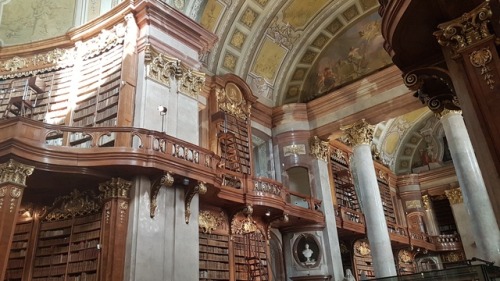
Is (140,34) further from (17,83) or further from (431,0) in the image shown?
(431,0)

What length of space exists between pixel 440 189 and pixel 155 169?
1530 centimetres

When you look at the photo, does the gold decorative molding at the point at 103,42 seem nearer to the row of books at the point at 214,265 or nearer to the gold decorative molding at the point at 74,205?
the gold decorative molding at the point at 74,205

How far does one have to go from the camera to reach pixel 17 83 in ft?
Result: 31.9

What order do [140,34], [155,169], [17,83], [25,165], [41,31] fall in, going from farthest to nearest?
1. [41,31]
2. [17,83]
3. [140,34]
4. [155,169]
5. [25,165]

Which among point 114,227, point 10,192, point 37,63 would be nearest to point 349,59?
point 37,63

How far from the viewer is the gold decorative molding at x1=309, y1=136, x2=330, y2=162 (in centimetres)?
1335

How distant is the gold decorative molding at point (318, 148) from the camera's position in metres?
13.4

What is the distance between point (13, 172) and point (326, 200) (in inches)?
348

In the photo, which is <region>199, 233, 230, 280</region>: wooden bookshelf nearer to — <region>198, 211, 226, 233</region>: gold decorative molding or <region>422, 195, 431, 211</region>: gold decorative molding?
<region>198, 211, 226, 233</region>: gold decorative molding

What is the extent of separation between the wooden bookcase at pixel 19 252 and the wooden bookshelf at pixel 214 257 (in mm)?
3419

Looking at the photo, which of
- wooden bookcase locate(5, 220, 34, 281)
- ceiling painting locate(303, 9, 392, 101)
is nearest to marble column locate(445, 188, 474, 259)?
ceiling painting locate(303, 9, 392, 101)

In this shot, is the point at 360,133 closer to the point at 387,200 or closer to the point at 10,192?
the point at 387,200

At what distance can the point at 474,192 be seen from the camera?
911 cm

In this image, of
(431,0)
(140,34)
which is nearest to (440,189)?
(140,34)
